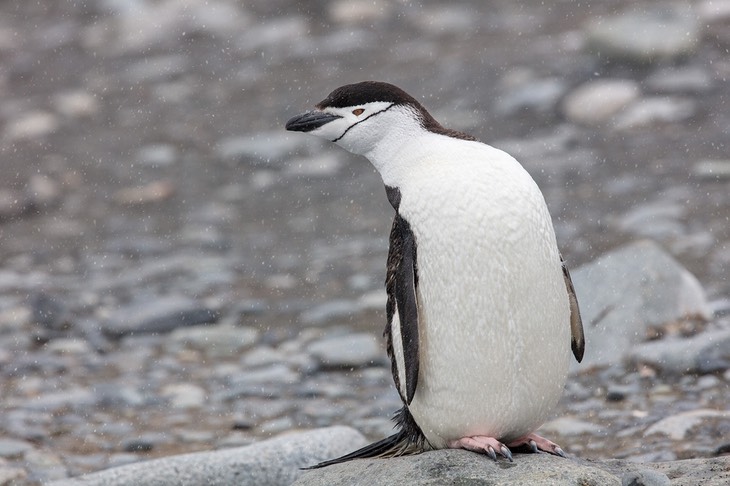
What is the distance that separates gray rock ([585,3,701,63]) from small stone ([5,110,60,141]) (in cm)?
388

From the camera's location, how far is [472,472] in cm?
293

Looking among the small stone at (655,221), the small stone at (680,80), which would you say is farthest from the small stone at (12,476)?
the small stone at (680,80)

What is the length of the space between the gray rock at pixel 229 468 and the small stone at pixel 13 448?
539 millimetres

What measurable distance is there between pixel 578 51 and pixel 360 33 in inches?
81.6

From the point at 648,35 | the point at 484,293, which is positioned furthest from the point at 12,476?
the point at 648,35

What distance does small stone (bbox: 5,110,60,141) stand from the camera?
27.6 feet

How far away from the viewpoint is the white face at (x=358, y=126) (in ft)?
10.3

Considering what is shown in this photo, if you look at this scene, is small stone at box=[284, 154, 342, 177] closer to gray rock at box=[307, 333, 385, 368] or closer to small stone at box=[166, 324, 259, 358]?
small stone at box=[166, 324, 259, 358]

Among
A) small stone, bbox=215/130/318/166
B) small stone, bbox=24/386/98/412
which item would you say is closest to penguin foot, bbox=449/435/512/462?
small stone, bbox=24/386/98/412

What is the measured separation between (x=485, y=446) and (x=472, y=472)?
10 centimetres

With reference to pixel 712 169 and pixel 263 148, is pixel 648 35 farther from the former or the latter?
pixel 263 148

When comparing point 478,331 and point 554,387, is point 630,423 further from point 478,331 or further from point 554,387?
point 478,331

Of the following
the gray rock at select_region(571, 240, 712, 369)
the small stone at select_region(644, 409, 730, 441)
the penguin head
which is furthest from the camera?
the gray rock at select_region(571, 240, 712, 369)

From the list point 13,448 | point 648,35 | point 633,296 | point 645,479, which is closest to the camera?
point 645,479
